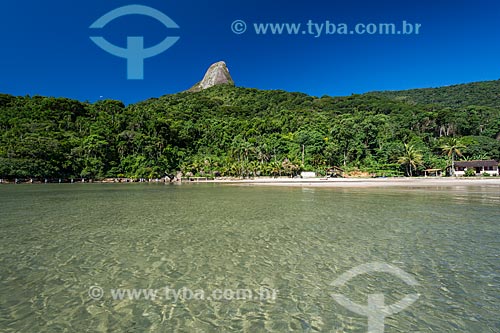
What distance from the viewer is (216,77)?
7357 inches

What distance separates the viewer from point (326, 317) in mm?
4418

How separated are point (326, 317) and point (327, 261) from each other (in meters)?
2.77

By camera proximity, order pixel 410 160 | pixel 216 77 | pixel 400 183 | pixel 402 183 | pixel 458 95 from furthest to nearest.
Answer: pixel 216 77 → pixel 458 95 → pixel 410 160 → pixel 400 183 → pixel 402 183

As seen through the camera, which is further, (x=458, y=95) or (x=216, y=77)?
(x=216, y=77)

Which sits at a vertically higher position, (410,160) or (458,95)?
(458,95)

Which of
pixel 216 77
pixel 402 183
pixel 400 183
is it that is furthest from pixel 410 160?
pixel 216 77

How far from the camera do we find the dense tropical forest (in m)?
65.6

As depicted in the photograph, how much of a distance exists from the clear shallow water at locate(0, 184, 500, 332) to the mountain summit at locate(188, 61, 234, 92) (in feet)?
597

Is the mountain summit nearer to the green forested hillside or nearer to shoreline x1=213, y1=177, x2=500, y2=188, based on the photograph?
the green forested hillside

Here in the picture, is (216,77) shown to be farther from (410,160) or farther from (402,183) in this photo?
(402,183)

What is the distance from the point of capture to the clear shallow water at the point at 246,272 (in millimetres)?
4316

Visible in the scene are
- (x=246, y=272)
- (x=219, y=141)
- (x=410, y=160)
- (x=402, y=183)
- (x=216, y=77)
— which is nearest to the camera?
(x=246, y=272)

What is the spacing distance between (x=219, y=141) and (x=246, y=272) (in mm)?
83805

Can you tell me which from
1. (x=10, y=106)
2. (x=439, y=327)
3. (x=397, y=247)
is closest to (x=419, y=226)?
(x=397, y=247)
